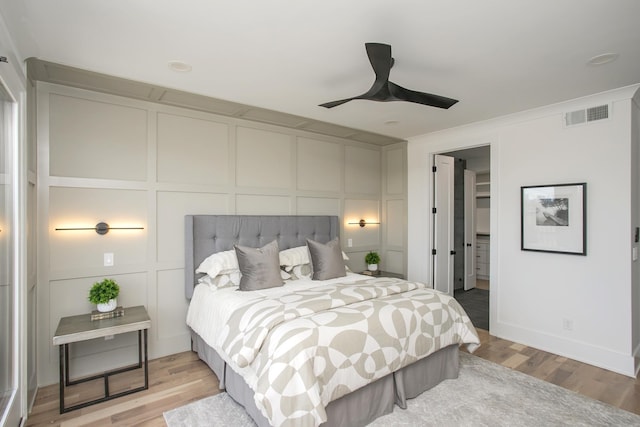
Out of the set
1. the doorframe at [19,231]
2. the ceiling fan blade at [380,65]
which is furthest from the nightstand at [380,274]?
the doorframe at [19,231]

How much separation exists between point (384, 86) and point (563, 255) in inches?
109

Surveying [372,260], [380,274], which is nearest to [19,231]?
[372,260]

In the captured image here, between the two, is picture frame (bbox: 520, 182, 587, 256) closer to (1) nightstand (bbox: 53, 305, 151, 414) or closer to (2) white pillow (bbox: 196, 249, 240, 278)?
(2) white pillow (bbox: 196, 249, 240, 278)

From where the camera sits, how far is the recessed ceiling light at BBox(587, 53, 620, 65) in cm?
239

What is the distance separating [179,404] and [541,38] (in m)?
3.71

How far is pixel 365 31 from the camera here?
6.81 feet

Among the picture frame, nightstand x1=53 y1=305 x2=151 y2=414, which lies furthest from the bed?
the picture frame

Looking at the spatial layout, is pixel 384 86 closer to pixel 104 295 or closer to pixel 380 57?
pixel 380 57

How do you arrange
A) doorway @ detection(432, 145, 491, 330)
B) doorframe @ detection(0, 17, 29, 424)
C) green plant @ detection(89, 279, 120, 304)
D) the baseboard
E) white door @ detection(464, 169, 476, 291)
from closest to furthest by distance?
doorframe @ detection(0, 17, 29, 424) < green plant @ detection(89, 279, 120, 304) < the baseboard < doorway @ detection(432, 145, 491, 330) < white door @ detection(464, 169, 476, 291)

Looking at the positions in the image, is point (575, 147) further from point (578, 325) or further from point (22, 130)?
point (22, 130)

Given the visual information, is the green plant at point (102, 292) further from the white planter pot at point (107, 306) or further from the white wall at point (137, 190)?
the white wall at point (137, 190)

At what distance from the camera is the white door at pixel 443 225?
4.82 meters

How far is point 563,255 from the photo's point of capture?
344 cm

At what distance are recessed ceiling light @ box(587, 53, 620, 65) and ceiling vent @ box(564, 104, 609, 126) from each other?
2.85ft
